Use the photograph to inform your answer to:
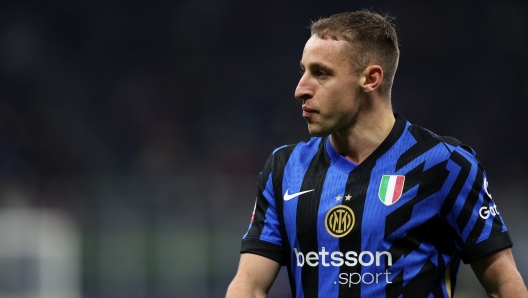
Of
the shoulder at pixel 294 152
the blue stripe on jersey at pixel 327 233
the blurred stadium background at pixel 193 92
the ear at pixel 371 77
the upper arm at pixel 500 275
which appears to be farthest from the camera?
the blurred stadium background at pixel 193 92

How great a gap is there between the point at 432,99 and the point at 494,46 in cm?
159

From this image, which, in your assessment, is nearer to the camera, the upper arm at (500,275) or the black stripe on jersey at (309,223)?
the upper arm at (500,275)

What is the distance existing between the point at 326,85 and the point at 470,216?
24.4 inches


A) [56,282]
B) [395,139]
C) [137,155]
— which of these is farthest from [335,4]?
[395,139]

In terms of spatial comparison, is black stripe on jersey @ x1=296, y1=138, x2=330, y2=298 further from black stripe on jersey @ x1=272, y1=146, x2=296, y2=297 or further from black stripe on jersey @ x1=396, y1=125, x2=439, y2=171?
black stripe on jersey @ x1=396, y1=125, x2=439, y2=171

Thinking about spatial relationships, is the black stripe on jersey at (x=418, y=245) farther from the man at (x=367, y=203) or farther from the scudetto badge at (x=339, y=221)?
the scudetto badge at (x=339, y=221)

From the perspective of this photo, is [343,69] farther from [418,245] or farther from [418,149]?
[418,245]

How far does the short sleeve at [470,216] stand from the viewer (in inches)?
97.3

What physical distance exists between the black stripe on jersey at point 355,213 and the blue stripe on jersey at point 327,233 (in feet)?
0.06

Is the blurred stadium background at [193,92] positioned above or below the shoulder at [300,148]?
above

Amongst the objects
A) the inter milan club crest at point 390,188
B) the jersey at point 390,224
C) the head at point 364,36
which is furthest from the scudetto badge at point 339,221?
the head at point 364,36

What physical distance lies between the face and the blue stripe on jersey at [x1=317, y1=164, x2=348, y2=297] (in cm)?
17

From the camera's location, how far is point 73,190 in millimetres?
9398

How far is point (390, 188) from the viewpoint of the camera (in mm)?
2547
